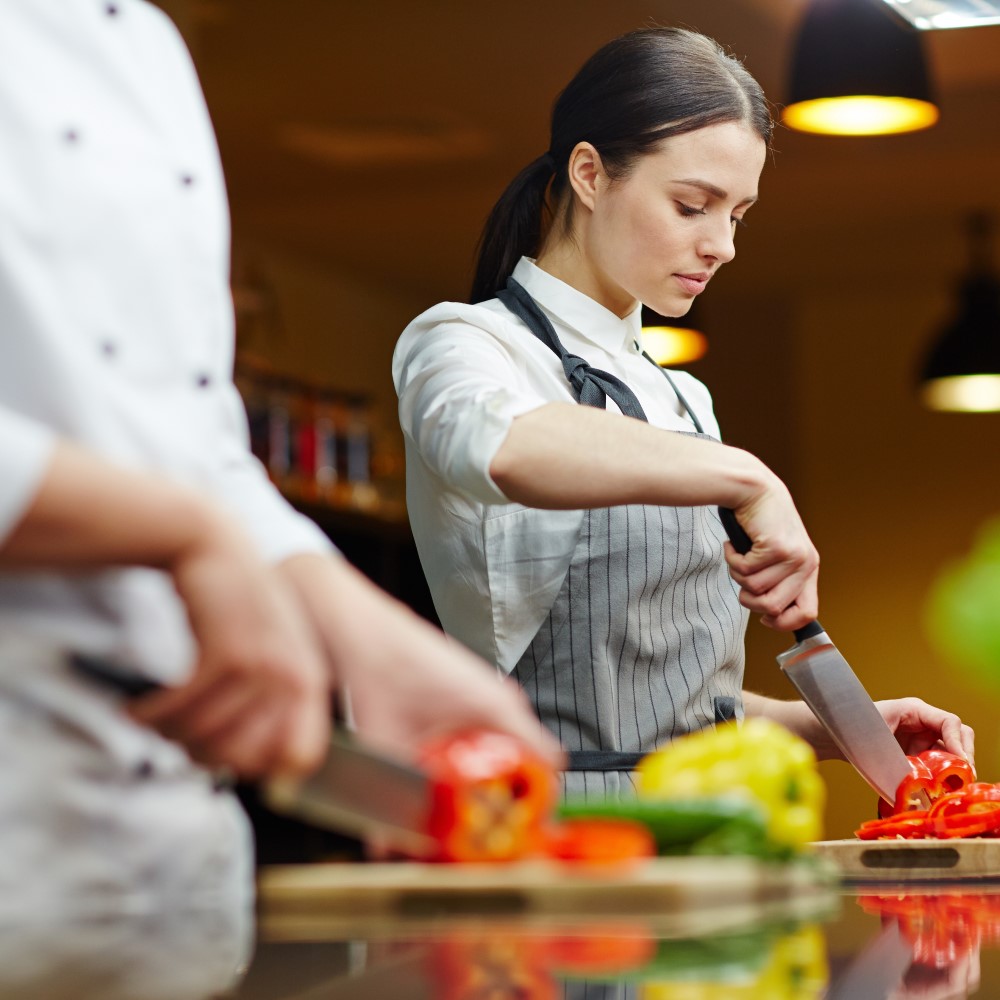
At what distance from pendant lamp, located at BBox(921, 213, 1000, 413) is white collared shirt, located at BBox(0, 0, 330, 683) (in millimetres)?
4650

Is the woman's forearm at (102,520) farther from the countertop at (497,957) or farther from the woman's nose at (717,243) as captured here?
the woman's nose at (717,243)

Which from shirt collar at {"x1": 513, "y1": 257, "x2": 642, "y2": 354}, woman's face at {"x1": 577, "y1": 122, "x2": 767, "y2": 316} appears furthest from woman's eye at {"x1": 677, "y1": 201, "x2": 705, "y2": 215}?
shirt collar at {"x1": 513, "y1": 257, "x2": 642, "y2": 354}

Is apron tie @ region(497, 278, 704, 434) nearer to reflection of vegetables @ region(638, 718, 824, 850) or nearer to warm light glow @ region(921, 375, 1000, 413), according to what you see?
reflection of vegetables @ region(638, 718, 824, 850)

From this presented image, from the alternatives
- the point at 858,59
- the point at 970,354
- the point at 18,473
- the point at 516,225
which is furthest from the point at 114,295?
the point at 970,354

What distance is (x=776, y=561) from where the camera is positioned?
1.31 m

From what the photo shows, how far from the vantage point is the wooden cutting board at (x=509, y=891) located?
74cm

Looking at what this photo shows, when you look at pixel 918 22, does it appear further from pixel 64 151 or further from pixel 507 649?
pixel 64 151

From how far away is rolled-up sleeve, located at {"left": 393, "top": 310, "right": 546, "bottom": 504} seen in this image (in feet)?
4.26

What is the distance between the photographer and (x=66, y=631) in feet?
2.66

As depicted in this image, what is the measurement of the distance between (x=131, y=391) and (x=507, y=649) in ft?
2.33

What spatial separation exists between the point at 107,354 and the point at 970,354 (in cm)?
479

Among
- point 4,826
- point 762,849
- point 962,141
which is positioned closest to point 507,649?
point 762,849

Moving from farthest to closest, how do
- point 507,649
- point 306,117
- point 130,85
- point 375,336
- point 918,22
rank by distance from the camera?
point 375,336 < point 306,117 < point 918,22 < point 507,649 < point 130,85

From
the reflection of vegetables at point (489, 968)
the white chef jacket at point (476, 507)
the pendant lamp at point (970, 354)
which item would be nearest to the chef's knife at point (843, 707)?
the white chef jacket at point (476, 507)
